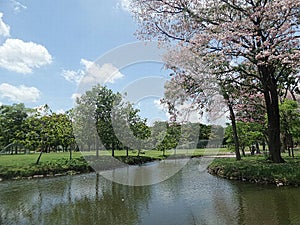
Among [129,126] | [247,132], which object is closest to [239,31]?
[247,132]

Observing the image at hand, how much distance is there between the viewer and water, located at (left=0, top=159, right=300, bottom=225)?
5.68m

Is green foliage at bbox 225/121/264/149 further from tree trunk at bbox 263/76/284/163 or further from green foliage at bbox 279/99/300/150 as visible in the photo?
tree trunk at bbox 263/76/284/163

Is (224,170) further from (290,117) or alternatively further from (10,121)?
(10,121)

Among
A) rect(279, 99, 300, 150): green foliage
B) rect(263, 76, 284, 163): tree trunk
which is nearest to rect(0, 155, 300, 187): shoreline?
rect(263, 76, 284, 163): tree trunk

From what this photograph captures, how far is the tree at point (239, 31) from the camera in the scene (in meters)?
9.22

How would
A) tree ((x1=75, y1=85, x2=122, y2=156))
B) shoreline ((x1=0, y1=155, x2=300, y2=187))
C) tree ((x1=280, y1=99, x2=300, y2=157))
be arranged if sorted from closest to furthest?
shoreline ((x1=0, y1=155, x2=300, y2=187)) → tree ((x1=280, y1=99, x2=300, y2=157)) → tree ((x1=75, y1=85, x2=122, y2=156))

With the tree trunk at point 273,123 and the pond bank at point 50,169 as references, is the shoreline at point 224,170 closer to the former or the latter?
the pond bank at point 50,169

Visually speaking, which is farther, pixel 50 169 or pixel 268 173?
pixel 50 169

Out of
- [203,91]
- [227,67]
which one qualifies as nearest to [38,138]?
[203,91]

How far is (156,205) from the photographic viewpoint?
705 centimetres

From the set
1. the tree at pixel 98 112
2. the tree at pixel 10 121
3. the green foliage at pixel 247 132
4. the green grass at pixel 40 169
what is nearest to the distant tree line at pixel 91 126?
the tree at pixel 98 112

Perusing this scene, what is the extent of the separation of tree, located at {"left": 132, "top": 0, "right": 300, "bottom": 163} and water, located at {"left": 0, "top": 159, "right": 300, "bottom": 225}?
170 inches

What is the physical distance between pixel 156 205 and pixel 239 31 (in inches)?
270

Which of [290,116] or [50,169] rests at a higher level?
[290,116]
